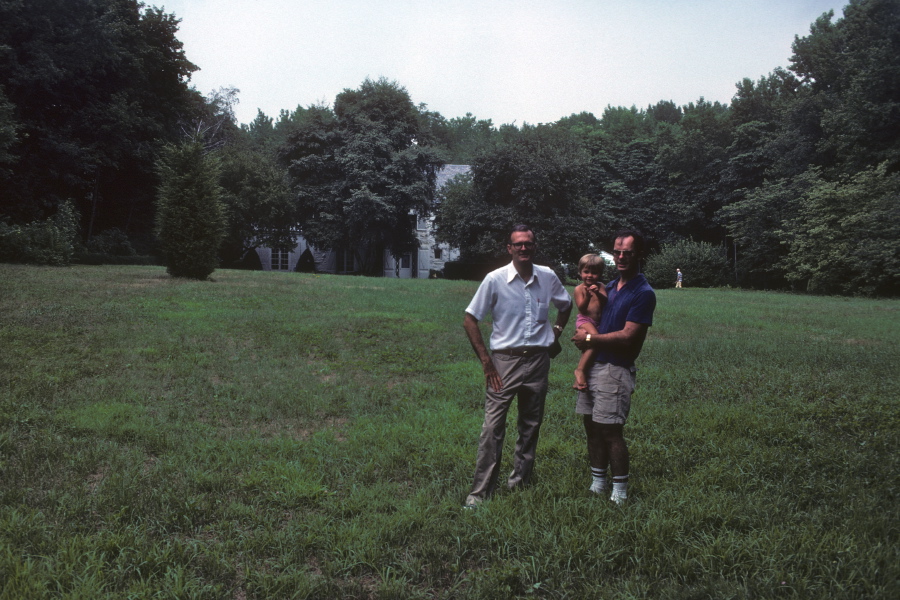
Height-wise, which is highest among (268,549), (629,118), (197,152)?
(629,118)

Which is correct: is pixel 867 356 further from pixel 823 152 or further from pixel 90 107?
pixel 90 107

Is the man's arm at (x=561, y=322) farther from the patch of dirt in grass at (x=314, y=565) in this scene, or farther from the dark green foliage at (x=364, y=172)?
the dark green foliage at (x=364, y=172)

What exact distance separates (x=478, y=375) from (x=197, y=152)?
50.1 ft

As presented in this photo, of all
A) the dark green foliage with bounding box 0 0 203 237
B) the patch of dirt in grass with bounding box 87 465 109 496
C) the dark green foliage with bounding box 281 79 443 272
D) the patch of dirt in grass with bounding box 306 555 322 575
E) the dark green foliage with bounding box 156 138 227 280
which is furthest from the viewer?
the dark green foliage with bounding box 281 79 443 272

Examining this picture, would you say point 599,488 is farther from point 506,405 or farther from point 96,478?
point 96,478

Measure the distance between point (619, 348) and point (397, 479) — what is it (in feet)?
7.59

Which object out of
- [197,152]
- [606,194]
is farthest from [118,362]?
[606,194]

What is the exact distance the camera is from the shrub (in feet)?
137

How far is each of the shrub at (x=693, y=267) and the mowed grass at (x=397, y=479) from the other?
107ft

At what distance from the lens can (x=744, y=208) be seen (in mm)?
39219

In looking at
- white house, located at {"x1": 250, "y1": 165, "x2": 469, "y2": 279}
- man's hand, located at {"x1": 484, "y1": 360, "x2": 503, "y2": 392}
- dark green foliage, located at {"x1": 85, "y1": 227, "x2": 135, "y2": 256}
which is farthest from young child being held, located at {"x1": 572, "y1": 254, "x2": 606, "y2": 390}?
white house, located at {"x1": 250, "y1": 165, "x2": 469, "y2": 279}

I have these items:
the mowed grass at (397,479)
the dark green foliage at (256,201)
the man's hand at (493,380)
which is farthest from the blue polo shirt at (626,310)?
the dark green foliage at (256,201)

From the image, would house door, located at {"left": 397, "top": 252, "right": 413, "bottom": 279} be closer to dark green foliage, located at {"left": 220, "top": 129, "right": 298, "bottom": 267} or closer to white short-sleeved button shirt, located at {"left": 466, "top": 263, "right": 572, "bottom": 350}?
dark green foliage, located at {"left": 220, "top": 129, "right": 298, "bottom": 267}

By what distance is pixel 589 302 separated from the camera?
4348 millimetres
